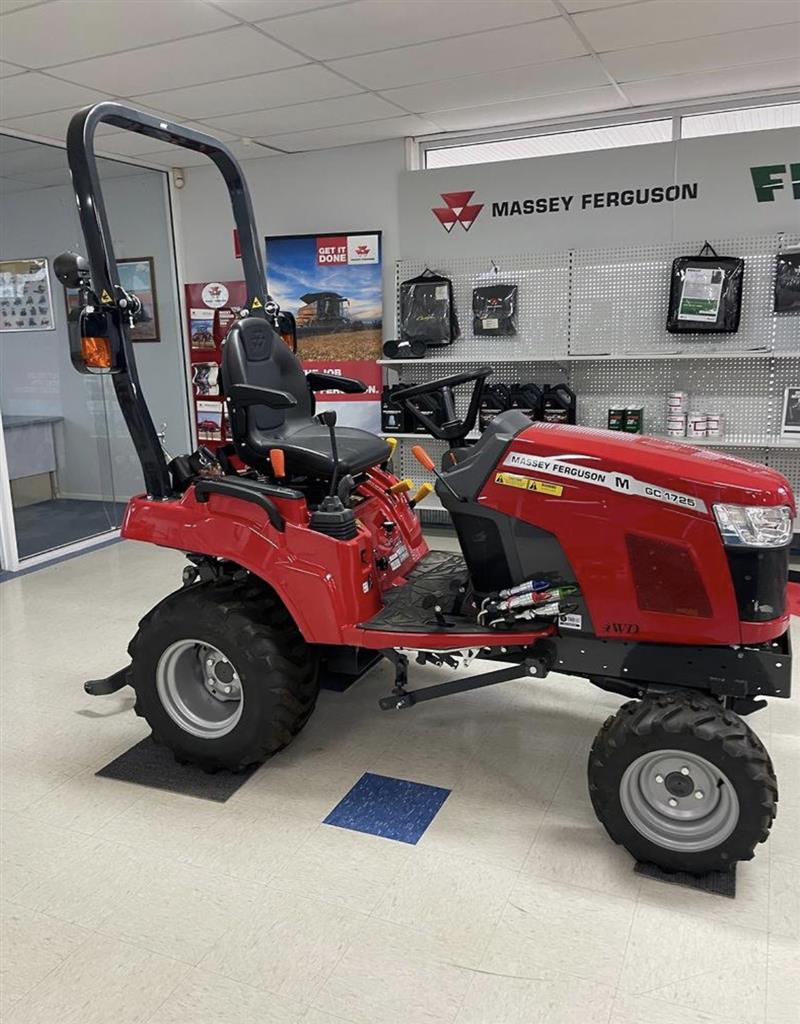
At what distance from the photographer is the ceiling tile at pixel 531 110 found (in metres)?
4.62

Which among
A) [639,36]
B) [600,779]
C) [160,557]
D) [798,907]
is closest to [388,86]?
[639,36]

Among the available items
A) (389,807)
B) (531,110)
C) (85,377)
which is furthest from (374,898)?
(85,377)

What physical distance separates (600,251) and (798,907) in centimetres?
405

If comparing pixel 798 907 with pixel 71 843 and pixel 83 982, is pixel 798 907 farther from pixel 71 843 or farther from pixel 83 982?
pixel 71 843

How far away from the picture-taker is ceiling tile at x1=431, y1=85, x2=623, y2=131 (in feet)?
15.1

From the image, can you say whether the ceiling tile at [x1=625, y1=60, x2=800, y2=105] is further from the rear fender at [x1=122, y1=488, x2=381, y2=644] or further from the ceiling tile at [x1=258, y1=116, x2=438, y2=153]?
the rear fender at [x1=122, y1=488, x2=381, y2=644]

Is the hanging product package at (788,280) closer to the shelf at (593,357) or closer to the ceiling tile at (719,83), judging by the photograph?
the shelf at (593,357)

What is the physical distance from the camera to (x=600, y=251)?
16.6 ft

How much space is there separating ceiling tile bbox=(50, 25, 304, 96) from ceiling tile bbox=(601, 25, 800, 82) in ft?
5.36

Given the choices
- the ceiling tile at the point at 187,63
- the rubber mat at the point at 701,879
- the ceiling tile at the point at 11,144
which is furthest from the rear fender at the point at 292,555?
the ceiling tile at the point at 11,144

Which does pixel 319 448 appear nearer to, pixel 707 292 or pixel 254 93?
A: pixel 254 93

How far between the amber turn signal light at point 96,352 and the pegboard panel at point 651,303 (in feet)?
11.0

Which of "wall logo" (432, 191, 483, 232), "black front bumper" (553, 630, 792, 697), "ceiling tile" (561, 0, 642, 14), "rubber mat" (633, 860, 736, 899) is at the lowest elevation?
"rubber mat" (633, 860, 736, 899)

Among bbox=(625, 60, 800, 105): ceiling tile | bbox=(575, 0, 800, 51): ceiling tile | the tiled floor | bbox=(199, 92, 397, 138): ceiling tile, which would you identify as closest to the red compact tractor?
the tiled floor
